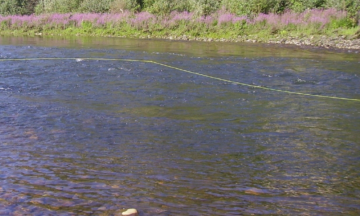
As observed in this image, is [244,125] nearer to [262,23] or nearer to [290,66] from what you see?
[290,66]

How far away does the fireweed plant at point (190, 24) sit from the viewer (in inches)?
824

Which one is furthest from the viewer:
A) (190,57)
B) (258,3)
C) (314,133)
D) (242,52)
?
(258,3)

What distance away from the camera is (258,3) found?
2359 cm

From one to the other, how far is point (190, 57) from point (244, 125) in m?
8.30

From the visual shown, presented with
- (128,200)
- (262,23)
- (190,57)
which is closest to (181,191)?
(128,200)

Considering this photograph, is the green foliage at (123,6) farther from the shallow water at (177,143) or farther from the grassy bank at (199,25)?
the shallow water at (177,143)

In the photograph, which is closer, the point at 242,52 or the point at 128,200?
the point at 128,200

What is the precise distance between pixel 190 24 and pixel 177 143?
1888cm

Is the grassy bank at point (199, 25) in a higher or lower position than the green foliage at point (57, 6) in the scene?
lower

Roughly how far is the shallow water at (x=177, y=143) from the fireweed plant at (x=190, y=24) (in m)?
10.2

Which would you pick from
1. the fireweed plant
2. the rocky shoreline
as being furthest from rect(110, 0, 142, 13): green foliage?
the rocky shoreline

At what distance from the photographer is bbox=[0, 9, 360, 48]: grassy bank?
2077 cm

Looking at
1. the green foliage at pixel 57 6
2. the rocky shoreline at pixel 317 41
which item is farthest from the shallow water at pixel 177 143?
the green foliage at pixel 57 6

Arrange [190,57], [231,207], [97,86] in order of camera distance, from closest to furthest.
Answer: [231,207]
[97,86]
[190,57]
